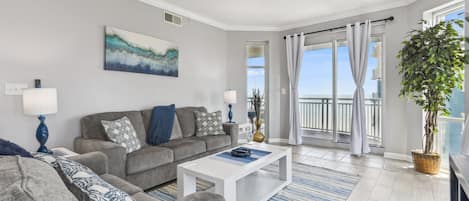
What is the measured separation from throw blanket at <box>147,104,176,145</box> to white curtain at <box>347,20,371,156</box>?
3.06 m

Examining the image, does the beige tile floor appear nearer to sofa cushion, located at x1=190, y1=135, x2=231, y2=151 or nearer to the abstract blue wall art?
sofa cushion, located at x1=190, y1=135, x2=231, y2=151

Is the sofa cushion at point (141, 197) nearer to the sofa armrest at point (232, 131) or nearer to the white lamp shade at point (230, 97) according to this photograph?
the sofa armrest at point (232, 131)

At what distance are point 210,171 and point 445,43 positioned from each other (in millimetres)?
3091

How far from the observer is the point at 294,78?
4.77 metres

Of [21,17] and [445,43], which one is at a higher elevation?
[21,17]

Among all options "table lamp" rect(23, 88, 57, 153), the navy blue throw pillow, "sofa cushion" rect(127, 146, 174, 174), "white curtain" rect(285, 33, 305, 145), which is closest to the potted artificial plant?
"white curtain" rect(285, 33, 305, 145)

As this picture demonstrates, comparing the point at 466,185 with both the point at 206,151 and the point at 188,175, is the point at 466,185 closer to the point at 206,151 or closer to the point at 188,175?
the point at 188,175

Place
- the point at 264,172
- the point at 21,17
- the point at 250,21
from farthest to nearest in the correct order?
the point at 250,21, the point at 264,172, the point at 21,17

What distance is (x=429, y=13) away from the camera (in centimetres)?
333

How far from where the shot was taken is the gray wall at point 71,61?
89.2 inches

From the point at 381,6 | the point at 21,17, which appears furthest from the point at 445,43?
the point at 21,17

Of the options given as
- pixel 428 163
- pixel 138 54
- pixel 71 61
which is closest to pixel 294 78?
pixel 428 163

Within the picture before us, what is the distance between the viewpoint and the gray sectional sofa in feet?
7.24

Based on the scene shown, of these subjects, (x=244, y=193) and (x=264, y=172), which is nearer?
(x=244, y=193)
